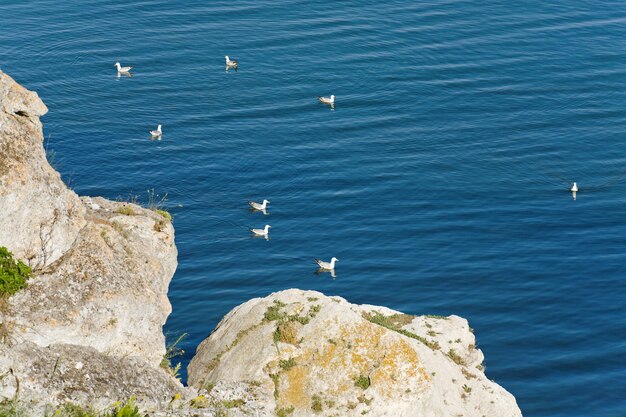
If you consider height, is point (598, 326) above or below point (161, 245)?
below

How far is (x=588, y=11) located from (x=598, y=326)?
47.9 metres

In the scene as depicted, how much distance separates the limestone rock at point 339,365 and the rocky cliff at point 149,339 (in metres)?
0.05

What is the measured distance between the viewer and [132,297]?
31.2 metres

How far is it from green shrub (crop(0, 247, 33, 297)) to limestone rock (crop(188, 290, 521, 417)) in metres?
9.08

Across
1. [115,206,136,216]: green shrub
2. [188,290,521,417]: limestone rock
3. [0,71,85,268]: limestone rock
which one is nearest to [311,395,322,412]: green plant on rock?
[188,290,521,417]: limestone rock

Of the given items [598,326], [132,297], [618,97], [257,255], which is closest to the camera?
[132,297]

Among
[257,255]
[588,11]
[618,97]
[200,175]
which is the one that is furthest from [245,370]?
[588,11]

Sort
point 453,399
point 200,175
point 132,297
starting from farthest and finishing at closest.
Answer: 1. point 200,175
2. point 453,399
3. point 132,297

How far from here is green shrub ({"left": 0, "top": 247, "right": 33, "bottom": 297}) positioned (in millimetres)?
28562

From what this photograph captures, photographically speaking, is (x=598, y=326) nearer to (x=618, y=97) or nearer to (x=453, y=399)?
(x=453, y=399)

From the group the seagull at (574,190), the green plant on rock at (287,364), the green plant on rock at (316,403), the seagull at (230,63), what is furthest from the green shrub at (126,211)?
the seagull at (230,63)

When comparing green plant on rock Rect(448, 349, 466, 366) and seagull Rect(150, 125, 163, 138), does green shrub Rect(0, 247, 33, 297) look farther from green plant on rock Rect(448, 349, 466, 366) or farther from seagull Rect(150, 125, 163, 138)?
seagull Rect(150, 125, 163, 138)

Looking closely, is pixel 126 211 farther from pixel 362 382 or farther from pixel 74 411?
pixel 74 411

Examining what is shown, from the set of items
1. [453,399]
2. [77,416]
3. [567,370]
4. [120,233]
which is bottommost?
[567,370]
